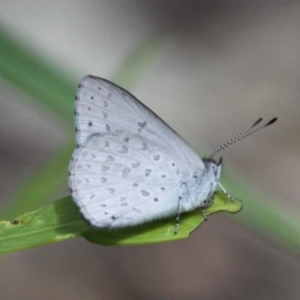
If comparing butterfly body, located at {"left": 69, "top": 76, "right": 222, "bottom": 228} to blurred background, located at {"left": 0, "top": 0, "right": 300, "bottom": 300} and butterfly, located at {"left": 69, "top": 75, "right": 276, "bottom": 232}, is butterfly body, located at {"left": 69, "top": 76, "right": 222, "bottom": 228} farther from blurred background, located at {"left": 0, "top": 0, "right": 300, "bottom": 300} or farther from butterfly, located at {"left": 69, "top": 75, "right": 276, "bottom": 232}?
blurred background, located at {"left": 0, "top": 0, "right": 300, "bottom": 300}

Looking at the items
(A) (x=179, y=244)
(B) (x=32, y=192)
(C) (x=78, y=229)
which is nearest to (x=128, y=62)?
(B) (x=32, y=192)

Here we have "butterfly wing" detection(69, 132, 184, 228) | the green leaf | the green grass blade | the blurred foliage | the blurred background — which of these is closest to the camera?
the green leaf

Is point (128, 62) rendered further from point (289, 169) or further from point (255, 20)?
point (255, 20)

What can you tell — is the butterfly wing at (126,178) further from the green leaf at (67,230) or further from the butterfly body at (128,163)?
the green leaf at (67,230)

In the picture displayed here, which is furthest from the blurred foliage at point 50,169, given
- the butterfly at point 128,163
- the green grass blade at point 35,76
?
the butterfly at point 128,163

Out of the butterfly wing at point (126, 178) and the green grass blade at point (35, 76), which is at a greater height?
the green grass blade at point (35, 76)

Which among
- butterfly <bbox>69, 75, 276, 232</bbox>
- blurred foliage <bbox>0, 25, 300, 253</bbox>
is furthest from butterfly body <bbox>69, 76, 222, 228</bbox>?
blurred foliage <bbox>0, 25, 300, 253</bbox>

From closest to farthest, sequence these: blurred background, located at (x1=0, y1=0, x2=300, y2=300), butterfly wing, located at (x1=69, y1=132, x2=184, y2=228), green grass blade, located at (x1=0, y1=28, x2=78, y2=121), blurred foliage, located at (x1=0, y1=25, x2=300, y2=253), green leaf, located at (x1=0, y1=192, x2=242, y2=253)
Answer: green leaf, located at (x1=0, y1=192, x2=242, y2=253), blurred foliage, located at (x1=0, y1=25, x2=300, y2=253), green grass blade, located at (x1=0, y1=28, x2=78, y2=121), butterfly wing, located at (x1=69, y1=132, x2=184, y2=228), blurred background, located at (x1=0, y1=0, x2=300, y2=300)
